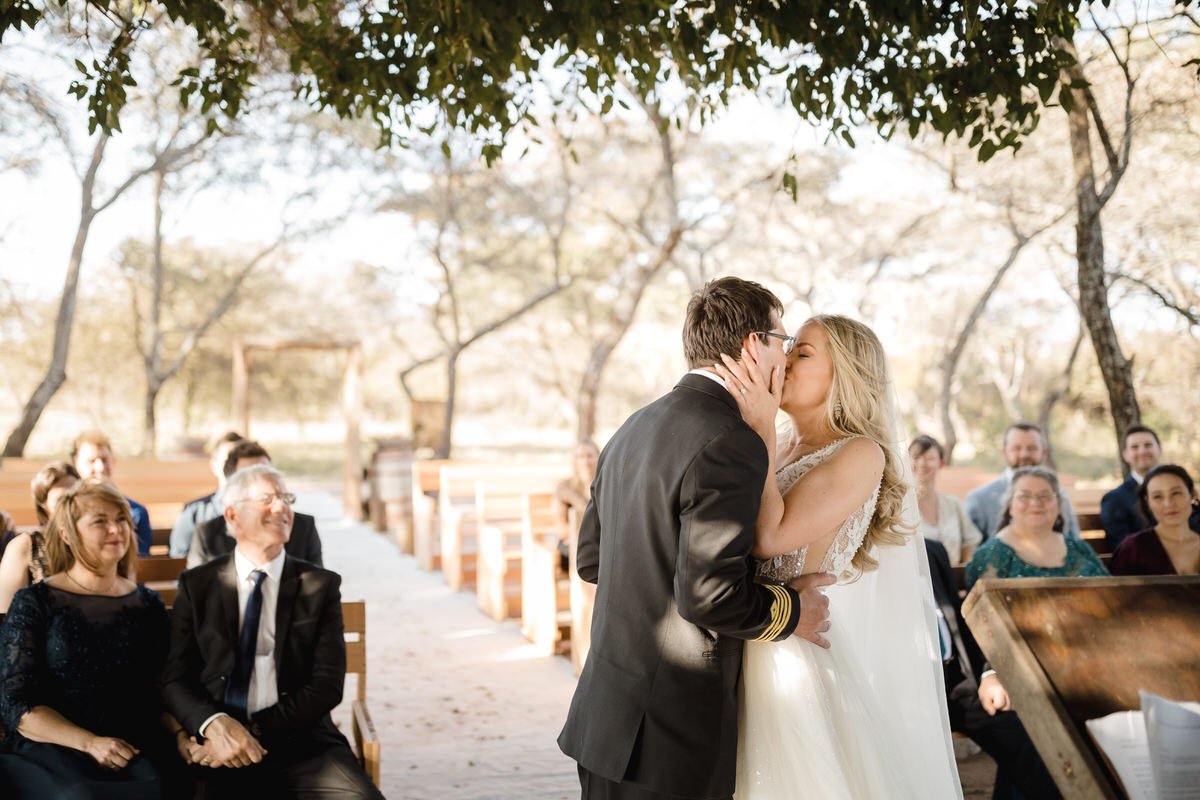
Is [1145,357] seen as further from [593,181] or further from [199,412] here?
[199,412]

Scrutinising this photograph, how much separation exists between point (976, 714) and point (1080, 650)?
238 centimetres

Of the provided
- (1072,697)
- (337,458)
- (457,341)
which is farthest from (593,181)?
(1072,697)

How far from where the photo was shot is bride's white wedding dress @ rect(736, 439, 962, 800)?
245 centimetres

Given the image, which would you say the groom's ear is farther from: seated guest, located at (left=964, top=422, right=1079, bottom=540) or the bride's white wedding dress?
seated guest, located at (left=964, top=422, right=1079, bottom=540)

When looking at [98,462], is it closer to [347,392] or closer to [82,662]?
[82,662]

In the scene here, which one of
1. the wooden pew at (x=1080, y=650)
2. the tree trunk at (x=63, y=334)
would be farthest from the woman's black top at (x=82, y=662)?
the tree trunk at (x=63, y=334)

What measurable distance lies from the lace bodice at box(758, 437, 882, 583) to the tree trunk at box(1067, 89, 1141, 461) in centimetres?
456

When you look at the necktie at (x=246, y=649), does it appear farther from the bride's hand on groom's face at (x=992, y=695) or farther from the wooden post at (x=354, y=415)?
the wooden post at (x=354, y=415)

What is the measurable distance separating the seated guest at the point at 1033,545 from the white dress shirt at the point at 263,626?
292 centimetres

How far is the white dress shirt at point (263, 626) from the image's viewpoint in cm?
370

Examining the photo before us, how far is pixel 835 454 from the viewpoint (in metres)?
2.52

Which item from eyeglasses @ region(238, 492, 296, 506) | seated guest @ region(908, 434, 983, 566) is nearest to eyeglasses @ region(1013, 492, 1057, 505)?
seated guest @ region(908, 434, 983, 566)

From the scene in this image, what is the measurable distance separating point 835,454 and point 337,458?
1268 inches

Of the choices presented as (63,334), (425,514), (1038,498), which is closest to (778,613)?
(1038,498)
